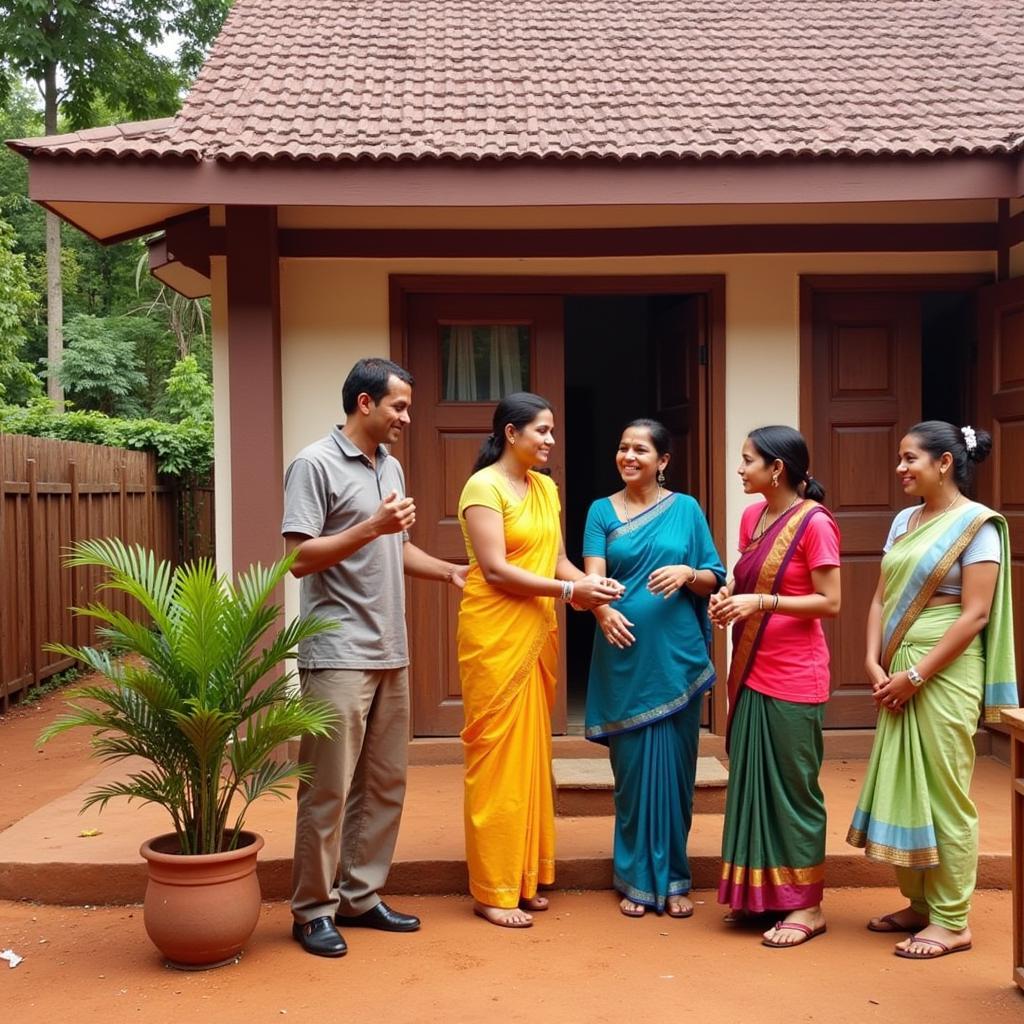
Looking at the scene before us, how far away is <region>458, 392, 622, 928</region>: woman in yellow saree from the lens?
3.89m

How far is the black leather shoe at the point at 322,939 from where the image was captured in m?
3.65

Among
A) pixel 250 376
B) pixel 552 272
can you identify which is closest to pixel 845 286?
pixel 552 272

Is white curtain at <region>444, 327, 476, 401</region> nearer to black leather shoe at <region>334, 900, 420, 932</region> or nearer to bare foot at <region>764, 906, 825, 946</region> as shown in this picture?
black leather shoe at <region>334, 900, 420, 932</region>

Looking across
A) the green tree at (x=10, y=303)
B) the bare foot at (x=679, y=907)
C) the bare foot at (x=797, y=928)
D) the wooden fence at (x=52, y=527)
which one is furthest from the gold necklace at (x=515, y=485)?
the green tree at (x=10, y=303)

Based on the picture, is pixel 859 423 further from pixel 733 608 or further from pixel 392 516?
pixel 392 516

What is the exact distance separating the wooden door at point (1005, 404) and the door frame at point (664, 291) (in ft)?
4.47

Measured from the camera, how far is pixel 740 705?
3.83 metres

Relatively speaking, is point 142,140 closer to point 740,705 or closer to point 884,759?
point 740,705

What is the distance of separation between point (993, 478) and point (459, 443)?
2.79 m

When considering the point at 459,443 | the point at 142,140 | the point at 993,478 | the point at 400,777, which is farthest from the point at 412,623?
the point at 993,478

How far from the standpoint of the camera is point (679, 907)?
4.01 metres

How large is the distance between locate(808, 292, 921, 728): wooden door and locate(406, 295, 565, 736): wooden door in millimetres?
1443

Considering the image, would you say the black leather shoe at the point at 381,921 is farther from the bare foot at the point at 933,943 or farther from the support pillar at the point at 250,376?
the support pillar at the point at 250,376

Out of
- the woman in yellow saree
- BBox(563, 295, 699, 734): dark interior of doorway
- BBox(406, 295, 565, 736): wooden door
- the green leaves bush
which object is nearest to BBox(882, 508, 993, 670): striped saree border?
the woman in yellow saree
